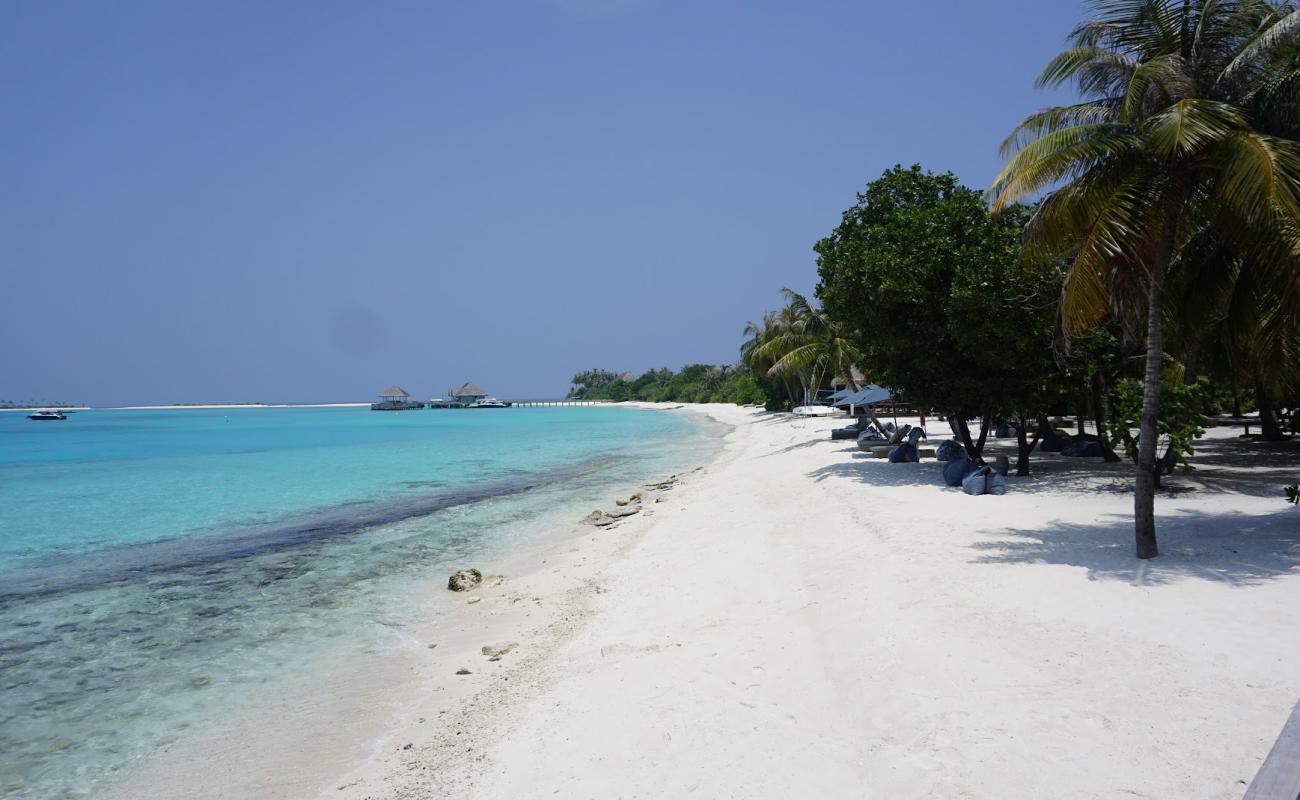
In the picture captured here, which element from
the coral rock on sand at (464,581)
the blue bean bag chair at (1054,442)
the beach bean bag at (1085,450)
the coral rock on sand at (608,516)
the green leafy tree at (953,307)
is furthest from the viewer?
the blue bean bag chair at (1054,442)

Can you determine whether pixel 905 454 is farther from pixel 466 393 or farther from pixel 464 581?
pixel 466 393

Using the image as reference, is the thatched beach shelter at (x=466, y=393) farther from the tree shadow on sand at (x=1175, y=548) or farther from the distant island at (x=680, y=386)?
the tree shadow on sand at (x=1175, y=548)

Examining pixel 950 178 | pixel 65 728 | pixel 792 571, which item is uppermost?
pixel 950 178

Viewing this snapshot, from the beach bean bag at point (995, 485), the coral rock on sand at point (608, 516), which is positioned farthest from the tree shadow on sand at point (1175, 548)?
the coral rock on sand at point (608, 516)

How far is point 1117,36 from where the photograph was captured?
771 centimetres

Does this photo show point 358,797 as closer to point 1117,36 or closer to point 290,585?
point 290,585

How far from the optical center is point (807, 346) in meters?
33.4

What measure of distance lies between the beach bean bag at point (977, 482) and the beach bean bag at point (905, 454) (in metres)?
4.90

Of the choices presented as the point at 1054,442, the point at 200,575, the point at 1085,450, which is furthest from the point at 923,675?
the point at 1054,442

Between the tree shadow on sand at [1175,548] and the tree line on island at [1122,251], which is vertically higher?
the tree line on island at [1122,251]

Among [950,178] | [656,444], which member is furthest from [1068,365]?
[656,444]

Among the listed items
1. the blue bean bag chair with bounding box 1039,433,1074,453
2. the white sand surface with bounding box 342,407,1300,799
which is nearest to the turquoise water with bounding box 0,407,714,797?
the white sand surface with bounding box 342,407,1300,799

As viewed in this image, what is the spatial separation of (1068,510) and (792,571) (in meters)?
4.83

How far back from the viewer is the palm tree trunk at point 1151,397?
7059 mm
